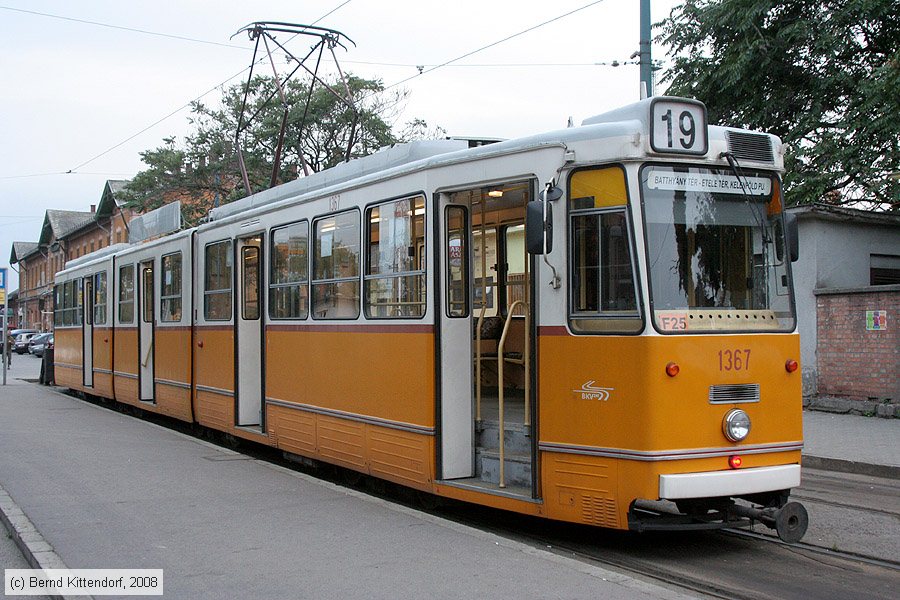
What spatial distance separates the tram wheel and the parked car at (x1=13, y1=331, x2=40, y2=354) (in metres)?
61.1

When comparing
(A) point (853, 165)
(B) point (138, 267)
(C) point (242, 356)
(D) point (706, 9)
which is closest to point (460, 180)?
(C) point (242, 356)

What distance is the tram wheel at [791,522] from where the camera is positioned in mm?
6621

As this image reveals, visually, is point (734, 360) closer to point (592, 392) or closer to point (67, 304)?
point (592, 392)

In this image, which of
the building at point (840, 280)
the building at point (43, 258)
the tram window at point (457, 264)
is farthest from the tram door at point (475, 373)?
the building at point (43, 258)

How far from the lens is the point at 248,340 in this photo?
1212 centimetres

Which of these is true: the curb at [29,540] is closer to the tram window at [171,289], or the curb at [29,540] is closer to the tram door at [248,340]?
the tram door at [248,340]

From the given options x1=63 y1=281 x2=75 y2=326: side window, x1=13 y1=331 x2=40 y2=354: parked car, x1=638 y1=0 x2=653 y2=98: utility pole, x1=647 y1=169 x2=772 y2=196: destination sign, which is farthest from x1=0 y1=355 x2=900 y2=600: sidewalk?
x1=13 y1=331 x2=40 y2=354: parked car

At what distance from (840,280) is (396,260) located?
11.8m

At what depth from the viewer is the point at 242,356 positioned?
1218 centimetres

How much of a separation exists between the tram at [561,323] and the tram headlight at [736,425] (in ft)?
0.06

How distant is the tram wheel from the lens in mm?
6621

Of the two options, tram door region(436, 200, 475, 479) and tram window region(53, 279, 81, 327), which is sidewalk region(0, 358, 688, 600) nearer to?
tram door region(436, 200, 475, 479)

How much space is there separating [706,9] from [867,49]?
128 inches

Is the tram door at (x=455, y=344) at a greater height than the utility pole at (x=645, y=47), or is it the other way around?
the utility pole at (x=645, y=47)
